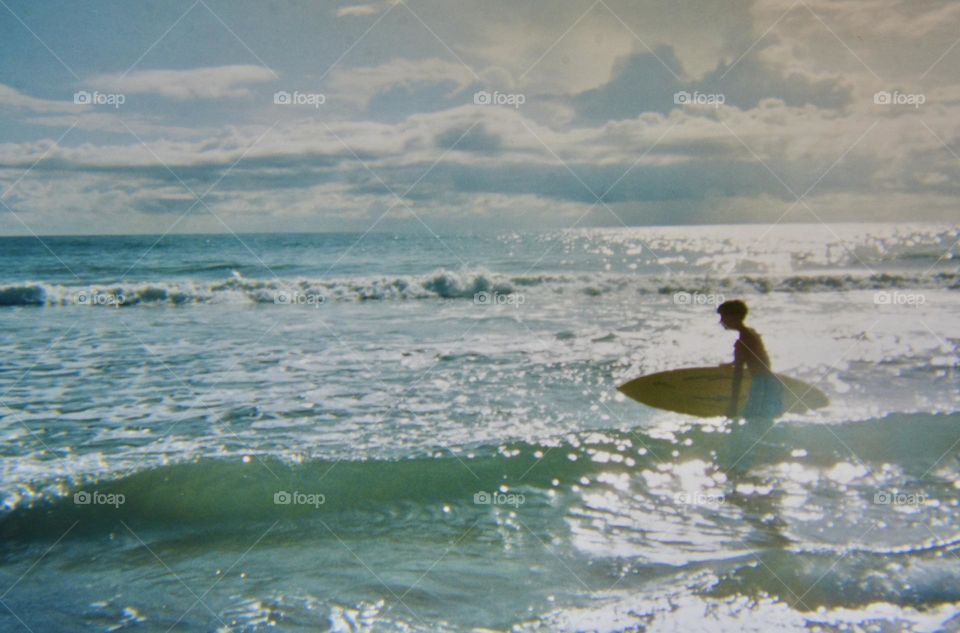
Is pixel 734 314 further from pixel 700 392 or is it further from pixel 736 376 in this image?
pixel 700 392

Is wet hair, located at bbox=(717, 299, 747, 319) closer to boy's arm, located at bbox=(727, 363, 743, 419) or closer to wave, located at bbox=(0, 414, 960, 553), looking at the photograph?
boy's arm, located at bbox=(727, 363, 743, 419)

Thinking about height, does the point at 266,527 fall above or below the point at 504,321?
below

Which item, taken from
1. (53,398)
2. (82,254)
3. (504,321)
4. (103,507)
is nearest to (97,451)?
(103,507)

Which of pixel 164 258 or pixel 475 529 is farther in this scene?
pixel 164 258

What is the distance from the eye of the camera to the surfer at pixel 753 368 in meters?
5.29

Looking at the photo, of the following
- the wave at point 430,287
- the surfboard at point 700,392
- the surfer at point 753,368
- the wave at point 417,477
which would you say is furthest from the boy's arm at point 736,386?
the wave at point 430,287

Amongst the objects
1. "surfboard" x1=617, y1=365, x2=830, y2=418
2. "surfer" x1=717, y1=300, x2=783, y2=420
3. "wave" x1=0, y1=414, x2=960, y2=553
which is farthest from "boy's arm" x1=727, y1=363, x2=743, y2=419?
"surfboard" x1=617, y1=365, x2=830, y2=418

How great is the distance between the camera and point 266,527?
4.69 metres

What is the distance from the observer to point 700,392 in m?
7.23

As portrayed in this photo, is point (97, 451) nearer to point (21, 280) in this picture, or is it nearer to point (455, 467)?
point (455, 467)

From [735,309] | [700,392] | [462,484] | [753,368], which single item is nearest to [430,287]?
[700,392]

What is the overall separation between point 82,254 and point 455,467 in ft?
95.9

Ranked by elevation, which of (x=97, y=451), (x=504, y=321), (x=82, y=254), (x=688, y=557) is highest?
(x=82, y=254)

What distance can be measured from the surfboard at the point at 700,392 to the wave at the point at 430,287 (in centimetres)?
1012
